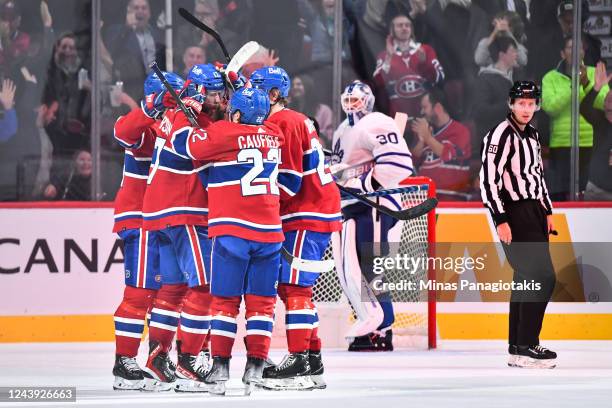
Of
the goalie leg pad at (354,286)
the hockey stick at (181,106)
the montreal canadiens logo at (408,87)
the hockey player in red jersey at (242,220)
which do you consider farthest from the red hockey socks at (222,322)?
the montreal canadiens logo at (408,87)

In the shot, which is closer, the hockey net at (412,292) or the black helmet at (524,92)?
the black helmet at (524,92)

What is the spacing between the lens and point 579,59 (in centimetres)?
1015

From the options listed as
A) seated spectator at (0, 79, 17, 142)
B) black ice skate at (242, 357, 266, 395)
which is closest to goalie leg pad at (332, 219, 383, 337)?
seated spectator at (0, 79, 17, 142)

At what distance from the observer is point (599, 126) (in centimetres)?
1016

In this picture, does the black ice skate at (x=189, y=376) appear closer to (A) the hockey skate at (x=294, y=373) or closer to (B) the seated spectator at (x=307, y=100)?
(A) the hockey skate at (x=294, y=373)

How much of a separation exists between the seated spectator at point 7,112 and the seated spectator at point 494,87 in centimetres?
288

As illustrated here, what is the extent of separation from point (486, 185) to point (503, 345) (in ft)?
4.96

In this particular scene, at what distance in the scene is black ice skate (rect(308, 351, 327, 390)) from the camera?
694 centimetres

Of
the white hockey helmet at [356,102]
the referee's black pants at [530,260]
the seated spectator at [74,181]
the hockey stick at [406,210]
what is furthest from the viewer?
the seated spectator at [74,181]

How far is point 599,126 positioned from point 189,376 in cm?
437

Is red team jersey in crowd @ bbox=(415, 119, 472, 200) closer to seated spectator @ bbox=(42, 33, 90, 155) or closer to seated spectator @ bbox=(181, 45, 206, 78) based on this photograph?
seated spectator @ bbox=(181, 45, 206, 78)

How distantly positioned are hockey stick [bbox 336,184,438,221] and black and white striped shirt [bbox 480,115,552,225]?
74 centimetres

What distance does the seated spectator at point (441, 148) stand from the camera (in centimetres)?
1012

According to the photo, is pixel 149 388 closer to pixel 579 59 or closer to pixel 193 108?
pixel 193 108
